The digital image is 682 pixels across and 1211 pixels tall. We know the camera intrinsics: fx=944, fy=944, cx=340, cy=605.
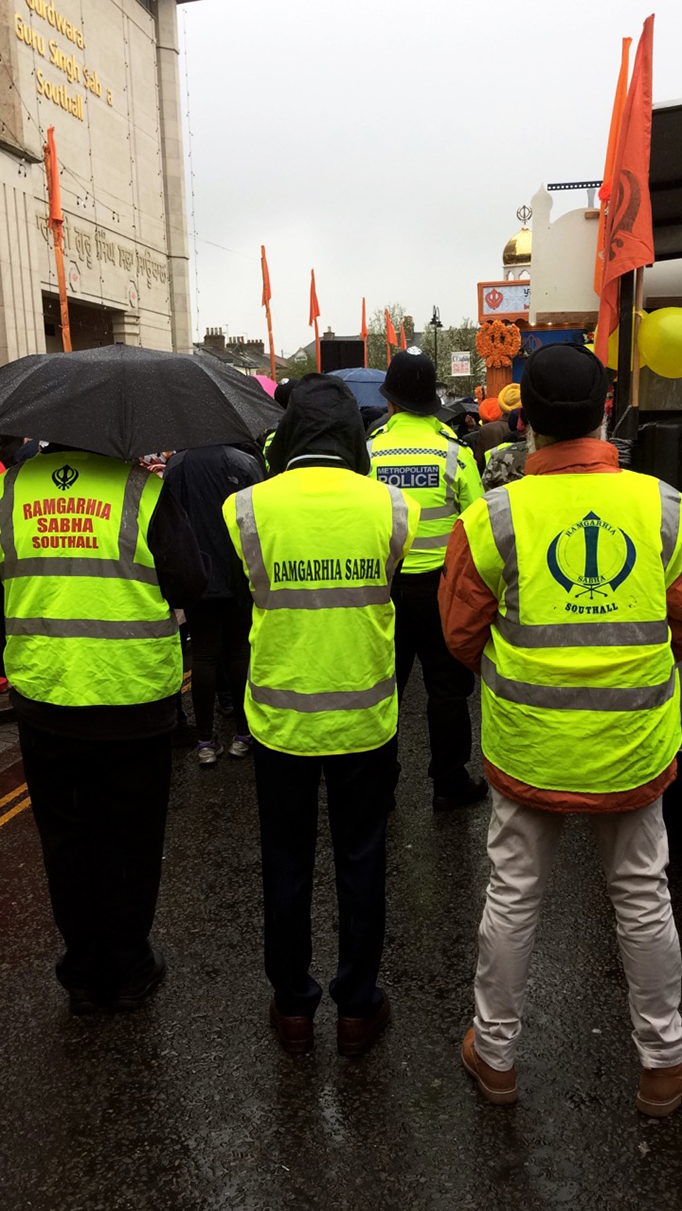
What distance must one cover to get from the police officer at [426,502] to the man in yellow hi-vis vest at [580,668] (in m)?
1.89

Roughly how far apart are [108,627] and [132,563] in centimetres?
21

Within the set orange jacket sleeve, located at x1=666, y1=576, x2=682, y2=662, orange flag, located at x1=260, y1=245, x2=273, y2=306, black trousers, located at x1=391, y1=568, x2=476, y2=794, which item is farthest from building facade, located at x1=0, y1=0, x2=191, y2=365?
orange jacket sleeve, located at x1=666, y1=576, x2=682, y2=662

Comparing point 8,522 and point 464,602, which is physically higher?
point 8,522

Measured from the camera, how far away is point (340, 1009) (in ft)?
9.24

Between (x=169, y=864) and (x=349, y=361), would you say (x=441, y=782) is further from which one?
(x=349, y=361)

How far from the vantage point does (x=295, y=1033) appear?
2.78 metres

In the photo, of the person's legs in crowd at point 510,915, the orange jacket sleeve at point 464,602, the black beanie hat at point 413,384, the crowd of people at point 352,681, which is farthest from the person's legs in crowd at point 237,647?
the person's legs in crowd at point 510,915

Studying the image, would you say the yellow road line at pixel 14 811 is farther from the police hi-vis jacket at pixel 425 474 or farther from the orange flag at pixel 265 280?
the orange flag at pixel 265 280

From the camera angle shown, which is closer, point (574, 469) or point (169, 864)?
point (574, 469)

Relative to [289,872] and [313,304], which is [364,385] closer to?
[313,304]

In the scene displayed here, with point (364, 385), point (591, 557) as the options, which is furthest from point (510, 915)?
point (364, 385)

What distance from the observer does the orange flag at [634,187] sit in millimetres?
4441

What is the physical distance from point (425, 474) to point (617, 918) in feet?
8.02

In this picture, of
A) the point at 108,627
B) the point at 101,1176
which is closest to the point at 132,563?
the point at 108,627
